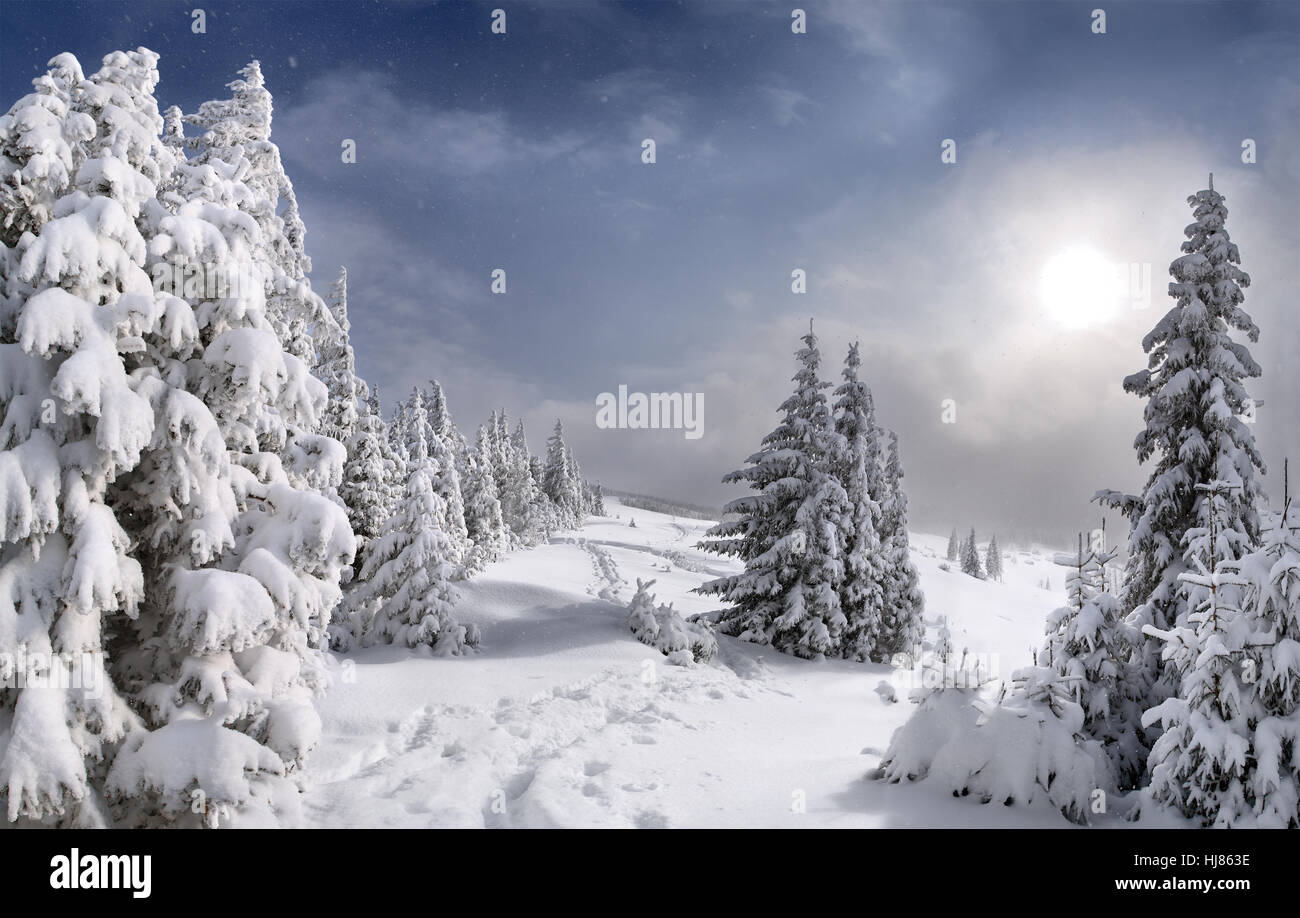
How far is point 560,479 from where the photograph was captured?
9350 centimetres

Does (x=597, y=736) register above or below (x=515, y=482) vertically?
below

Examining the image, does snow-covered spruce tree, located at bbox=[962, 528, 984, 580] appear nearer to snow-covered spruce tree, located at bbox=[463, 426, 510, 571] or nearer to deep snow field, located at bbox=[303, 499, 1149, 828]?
snow-covered spruce tree, located at bbox=[463, 426, 510, 571]

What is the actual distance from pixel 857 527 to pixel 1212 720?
16.4m

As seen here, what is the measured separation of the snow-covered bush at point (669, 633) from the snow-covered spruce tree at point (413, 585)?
4491mm

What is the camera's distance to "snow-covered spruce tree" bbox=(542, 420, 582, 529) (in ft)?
301

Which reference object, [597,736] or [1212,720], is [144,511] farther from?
[1212,720]

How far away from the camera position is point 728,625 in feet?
76.4

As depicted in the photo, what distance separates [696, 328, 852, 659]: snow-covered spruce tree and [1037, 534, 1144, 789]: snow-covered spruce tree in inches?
411

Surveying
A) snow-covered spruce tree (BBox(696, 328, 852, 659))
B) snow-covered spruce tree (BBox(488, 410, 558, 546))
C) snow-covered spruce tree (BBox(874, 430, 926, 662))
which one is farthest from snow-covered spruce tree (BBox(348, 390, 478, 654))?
snow-covered spruce tree (BBox(488, 410, 558, 546))

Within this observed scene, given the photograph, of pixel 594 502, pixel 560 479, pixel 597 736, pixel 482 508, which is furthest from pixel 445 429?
pixel 594 502

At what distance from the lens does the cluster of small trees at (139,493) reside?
6602 millimetres
